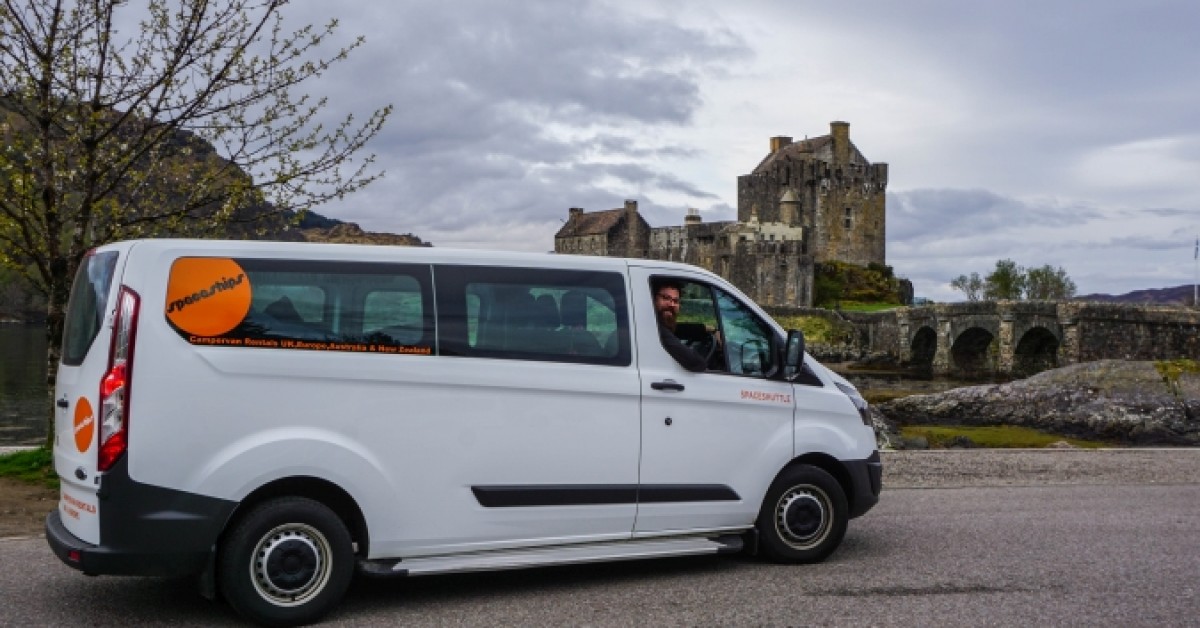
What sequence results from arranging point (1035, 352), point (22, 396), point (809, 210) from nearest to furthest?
point (22, 396) → point (1035, 352) → point (809, 210)

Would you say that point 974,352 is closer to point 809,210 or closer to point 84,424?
point 809,210

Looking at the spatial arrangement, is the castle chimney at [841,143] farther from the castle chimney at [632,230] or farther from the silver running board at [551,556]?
the silver running board at [551,556]

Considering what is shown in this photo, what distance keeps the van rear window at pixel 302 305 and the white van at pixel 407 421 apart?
13 mm

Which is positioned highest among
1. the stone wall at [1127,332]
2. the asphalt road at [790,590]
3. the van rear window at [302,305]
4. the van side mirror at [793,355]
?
the stone wall at [1127,332]

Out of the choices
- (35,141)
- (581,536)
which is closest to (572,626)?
(581,536)

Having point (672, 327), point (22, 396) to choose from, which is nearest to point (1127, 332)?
point (22, 396)

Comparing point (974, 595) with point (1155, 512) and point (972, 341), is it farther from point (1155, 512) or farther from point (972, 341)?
point (972, 341)

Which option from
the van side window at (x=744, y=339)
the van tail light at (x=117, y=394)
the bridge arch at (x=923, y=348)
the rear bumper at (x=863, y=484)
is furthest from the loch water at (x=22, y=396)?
the bridge arch at (x=923, y=348)

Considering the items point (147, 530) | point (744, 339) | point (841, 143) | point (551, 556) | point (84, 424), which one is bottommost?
point (551, 556)

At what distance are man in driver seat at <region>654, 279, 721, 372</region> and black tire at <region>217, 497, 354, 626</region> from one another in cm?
259

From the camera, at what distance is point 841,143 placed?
111 m

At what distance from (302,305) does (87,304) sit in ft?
4.19

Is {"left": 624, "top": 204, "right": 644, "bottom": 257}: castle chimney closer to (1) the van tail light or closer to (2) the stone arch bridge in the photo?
(2) the stone arch bridge

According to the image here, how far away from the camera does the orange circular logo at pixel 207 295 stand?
646 centimetres
